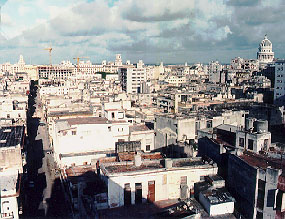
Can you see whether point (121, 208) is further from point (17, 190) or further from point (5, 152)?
point (5, 152)

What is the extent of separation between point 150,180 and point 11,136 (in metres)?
22.0

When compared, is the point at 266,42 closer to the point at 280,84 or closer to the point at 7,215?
the point at 280,84

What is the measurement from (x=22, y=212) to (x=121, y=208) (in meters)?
11.4

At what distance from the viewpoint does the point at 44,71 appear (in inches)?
6845

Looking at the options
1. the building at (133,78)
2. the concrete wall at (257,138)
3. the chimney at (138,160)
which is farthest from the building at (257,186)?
the building at (133,78)

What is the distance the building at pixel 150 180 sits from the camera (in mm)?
19922

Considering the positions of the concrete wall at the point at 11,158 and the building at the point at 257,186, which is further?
the concrete wall at the point at 11,158

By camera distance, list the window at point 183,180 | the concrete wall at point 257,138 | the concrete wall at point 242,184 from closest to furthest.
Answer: the concrete wall at point 242,184
the window at point 183,180
the concrete wall at point 257,138

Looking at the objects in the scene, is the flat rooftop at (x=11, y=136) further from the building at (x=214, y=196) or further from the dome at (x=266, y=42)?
the dome at (x=266, y=42)

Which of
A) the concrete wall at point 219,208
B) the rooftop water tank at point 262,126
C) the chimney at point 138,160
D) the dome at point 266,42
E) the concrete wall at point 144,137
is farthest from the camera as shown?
the dome at point 266,42

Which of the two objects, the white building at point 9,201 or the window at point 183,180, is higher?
the window at point 183,180

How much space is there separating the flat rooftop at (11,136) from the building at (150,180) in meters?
14.9

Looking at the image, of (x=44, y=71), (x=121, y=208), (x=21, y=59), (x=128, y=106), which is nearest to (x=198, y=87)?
(x=128, y=106)

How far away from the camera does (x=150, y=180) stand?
20578 millimetres
